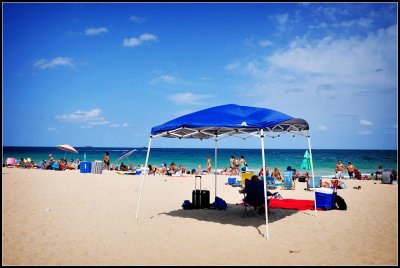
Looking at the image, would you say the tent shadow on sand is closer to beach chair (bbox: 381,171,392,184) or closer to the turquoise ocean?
beach chair (bbox: 381,171,392,184)

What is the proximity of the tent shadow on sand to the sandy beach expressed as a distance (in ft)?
0.08

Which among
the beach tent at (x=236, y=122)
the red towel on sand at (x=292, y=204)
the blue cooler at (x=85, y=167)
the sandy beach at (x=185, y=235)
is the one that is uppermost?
the beach tent at (x=236, y=122)

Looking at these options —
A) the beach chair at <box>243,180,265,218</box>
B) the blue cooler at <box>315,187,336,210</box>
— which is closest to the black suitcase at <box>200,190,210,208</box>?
the beach chair at <box>243,180,265,218</box>

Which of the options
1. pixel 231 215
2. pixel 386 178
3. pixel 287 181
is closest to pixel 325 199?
pixel 231 215

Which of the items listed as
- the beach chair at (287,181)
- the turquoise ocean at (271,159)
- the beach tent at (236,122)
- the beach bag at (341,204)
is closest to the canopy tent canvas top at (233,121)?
the beach tent at (236,122)

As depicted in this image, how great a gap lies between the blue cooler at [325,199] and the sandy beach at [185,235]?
411 millimetres

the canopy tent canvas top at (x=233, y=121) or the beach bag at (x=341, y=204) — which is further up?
the canopy tent canvas top at (x=233, y=121)

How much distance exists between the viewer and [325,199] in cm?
876

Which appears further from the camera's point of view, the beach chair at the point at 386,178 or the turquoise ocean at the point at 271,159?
the turquoise ocean at the point at 271,159

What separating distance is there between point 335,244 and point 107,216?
534 centimetres

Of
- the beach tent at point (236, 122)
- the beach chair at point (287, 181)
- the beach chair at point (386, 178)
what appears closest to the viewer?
the beach tent at point (236, 122)

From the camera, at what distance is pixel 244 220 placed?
7.41 m

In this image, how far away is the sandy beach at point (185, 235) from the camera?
4.76m

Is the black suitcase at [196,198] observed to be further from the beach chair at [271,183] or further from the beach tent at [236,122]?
the beach chair at [271,183]
